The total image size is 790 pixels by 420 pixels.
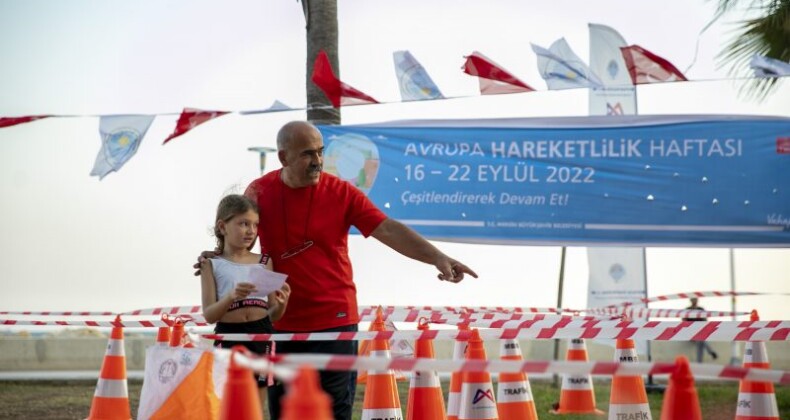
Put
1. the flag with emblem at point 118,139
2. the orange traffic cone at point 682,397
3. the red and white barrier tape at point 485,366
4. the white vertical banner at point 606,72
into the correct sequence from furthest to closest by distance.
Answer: the white vertical banner at point 606,72
the flag with emblem at point 118,139
the orange traffic cone at point 682,397
the red and white barrier tape at point 485,366

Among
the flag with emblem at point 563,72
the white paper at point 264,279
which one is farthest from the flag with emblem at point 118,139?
the white paper at point 264,279

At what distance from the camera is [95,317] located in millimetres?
13523

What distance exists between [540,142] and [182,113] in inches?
137

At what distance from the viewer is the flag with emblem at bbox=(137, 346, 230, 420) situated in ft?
19.3

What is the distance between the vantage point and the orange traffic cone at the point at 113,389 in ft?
29.9

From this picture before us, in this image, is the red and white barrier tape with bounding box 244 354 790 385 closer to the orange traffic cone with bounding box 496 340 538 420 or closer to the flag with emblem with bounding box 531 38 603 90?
Result: the orange traffic cone with bounding box 496 340 538 420

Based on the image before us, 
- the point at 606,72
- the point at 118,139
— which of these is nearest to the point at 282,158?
the point at 118,139

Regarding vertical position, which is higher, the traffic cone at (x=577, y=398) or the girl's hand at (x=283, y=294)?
the girl's hand at (x=283, y=294)

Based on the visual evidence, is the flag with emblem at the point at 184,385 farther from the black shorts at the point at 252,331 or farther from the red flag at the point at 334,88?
the red flag at the point at 334,88

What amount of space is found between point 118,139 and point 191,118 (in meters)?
0.75

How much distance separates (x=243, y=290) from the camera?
19.0 feet

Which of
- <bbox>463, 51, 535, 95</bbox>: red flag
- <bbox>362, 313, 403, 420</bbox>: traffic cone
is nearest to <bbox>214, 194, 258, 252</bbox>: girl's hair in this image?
<bbox>362, 313, 403, 420</bbox>: traffic cone

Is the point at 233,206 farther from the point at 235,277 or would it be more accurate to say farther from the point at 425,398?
the point at 425,398

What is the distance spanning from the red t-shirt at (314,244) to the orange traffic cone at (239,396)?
2.21 metres
